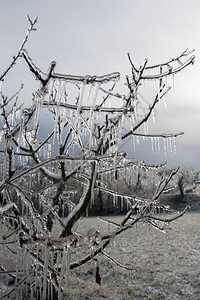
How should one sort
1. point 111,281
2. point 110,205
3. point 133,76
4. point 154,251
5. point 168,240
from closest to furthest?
point 133,76
point 111,281
point 154,251
point 168,240
point 110,205

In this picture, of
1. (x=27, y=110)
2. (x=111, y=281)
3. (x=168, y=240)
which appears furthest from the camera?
(x=168, y=240)

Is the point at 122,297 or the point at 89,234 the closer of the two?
the point at 89,234

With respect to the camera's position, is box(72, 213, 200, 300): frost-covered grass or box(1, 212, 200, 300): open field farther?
box(72, 213, 200, 300): frost-covered grass

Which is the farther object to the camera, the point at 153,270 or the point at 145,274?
the point at 153,270

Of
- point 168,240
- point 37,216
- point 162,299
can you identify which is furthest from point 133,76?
point 168,240

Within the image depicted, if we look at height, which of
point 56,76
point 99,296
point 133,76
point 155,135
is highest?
A: point 133,76

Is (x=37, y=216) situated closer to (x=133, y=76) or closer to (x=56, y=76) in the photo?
(x=56, y=76)

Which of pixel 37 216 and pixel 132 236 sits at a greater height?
pixel 37 216

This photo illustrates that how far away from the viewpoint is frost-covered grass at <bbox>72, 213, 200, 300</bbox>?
314 inches

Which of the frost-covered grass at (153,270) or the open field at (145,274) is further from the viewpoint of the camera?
the frost-covered grass at (153,270)

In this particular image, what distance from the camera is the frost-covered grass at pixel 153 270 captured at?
26.1ft

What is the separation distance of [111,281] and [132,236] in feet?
36.4

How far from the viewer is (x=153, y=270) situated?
10609mm

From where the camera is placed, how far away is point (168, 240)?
17797 millimetres
